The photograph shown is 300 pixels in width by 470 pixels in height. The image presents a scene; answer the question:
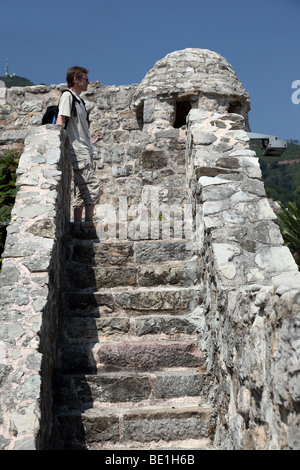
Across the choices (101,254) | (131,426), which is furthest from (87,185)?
(131,426)

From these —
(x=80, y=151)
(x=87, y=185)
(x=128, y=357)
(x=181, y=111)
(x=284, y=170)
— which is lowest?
(x=128, y=357)

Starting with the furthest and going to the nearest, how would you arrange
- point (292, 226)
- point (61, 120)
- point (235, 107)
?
point (292, 226) → point (235, 107) → point (61, 120)

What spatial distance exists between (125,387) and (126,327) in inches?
21.2

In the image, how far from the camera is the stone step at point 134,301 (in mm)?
4051

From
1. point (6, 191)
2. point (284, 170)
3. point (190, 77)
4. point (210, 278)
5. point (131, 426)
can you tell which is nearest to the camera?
point (131, 426)

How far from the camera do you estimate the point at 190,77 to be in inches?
266

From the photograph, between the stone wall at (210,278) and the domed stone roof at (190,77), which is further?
the domed stone roof at (190,77)

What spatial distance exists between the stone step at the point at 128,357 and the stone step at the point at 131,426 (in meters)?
0.43

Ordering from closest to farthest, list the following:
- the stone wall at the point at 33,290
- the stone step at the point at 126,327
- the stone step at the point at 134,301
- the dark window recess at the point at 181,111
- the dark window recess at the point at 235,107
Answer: the stone wall at the point at 33,290
the stone step at the point at 126,327
the stone step at the point at 134,301
the dark window recess at the point at 235,107
the dark window recess at the point at 181,111

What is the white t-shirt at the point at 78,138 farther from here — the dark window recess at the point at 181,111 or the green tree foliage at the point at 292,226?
the green tree foliage at the point at 292,226

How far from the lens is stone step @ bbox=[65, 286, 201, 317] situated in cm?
405

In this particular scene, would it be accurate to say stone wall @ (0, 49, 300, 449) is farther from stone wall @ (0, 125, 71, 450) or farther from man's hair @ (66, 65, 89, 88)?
man's hair @ (66, 65, 89, 88)

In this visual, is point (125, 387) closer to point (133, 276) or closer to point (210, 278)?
point (210, 278)

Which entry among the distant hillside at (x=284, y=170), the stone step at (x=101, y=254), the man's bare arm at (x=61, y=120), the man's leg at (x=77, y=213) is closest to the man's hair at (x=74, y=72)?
the man's bare arm at (x=61, y=120)
